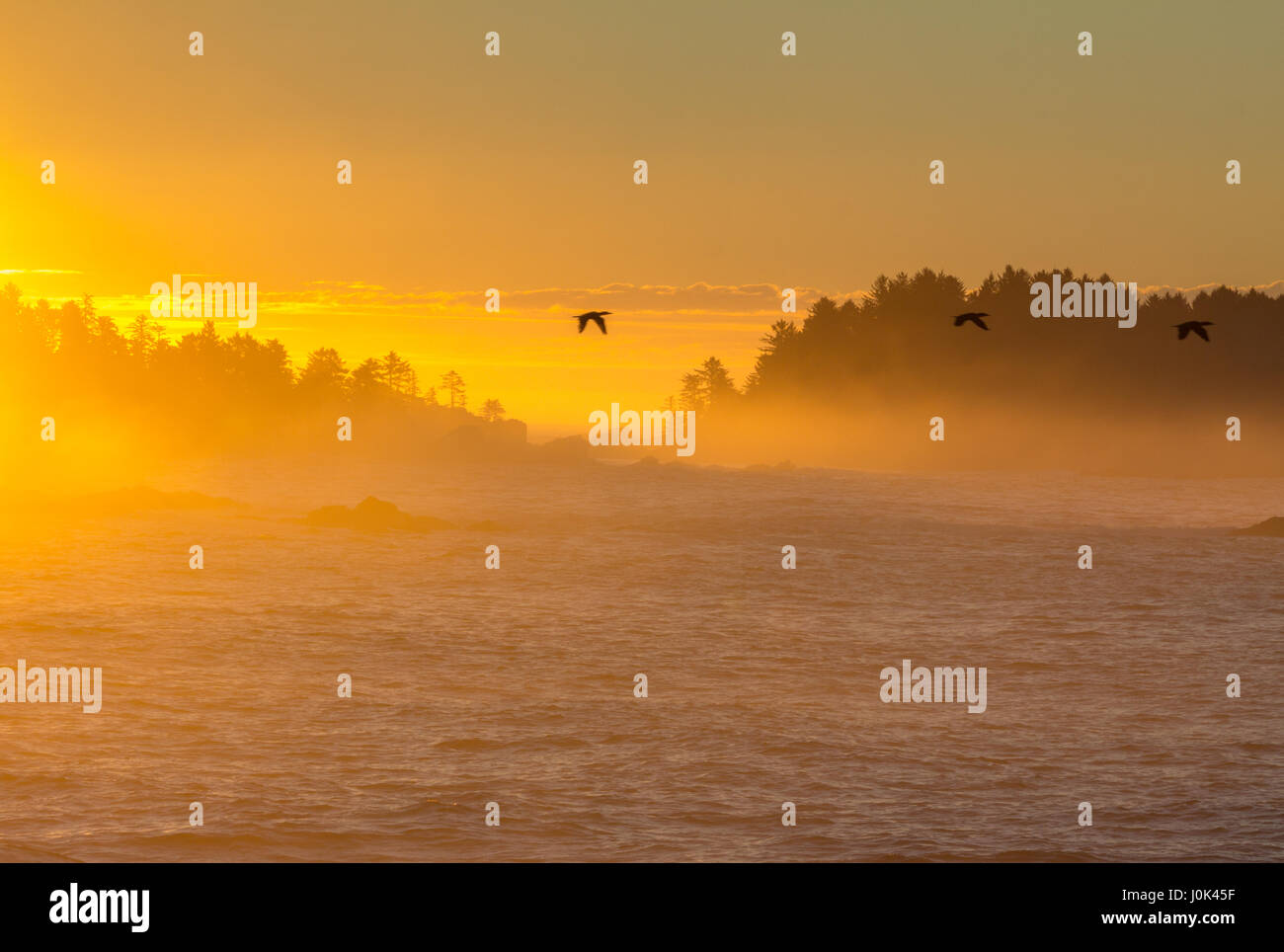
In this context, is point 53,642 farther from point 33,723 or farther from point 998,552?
point 998,552

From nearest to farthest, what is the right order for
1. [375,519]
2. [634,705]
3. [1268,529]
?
[634,705]
[1268,529]
[375,519]

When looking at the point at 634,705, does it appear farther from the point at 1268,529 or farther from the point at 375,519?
the point at 1268,529

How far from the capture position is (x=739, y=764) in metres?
39.5

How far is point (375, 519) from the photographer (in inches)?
4796

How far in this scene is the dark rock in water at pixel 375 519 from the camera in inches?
4754

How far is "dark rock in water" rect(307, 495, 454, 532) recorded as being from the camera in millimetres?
120750

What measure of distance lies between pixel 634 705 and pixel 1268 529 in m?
87.9

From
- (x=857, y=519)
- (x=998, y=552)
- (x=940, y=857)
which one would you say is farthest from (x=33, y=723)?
(x=857, y=519)

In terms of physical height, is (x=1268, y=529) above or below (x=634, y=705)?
above

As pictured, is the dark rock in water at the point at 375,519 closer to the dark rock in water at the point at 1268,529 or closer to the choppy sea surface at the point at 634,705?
the choppy sea surface at the point at 634,705

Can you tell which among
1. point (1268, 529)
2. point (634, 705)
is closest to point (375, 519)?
point (634, 705)

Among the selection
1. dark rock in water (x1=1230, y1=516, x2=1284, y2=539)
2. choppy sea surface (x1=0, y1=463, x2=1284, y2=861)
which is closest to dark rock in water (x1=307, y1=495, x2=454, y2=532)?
choppy sea surface (x1=0, y1=463, x2=1284, y2=861)

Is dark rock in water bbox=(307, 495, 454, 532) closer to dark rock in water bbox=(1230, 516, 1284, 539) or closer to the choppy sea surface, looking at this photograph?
the choppy sea surface

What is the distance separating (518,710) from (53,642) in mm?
28074
